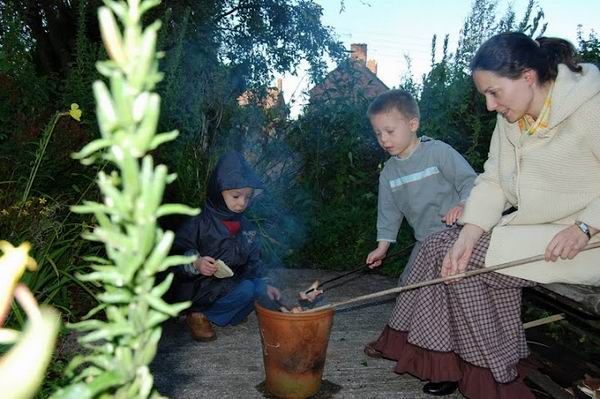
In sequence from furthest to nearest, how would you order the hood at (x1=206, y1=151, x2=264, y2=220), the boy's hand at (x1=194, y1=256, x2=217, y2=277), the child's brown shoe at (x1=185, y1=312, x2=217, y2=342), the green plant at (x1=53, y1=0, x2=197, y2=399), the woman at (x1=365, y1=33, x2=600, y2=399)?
the hood at (x1=206, y1=151, x2=264, y2=220) < the child's brown shoe at (x1=185, y1=312, x2=217, y2=342) < the boy's hand at (x1=194, y1=256, x2=217, y2=277) < the woman at (x1=365, y1=33, x2=600, y2=399) < the green plant at (x1=53, y1=0, x2=197, y2=399)

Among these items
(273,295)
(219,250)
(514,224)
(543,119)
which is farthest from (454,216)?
(219,250)

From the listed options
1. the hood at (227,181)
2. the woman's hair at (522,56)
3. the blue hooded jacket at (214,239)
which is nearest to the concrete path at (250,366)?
the blue hooded jacket at (214,239)

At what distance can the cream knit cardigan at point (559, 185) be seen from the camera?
222 cm

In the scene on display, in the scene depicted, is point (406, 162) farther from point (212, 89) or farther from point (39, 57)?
point (39, 57)

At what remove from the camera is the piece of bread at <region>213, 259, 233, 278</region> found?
3320 mm

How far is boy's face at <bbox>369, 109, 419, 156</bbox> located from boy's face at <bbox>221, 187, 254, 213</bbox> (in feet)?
3.10

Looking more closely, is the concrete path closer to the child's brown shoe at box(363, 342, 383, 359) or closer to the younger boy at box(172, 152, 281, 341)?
the child's brown shoe at box(363, 342, 383, 359)

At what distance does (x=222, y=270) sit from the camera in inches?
133

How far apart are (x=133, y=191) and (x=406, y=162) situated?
3.11 m

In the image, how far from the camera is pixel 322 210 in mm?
5707

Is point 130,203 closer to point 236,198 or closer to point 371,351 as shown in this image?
point 371,351

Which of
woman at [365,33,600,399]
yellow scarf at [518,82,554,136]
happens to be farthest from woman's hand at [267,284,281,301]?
yellow scarf at [518,82,554,136]

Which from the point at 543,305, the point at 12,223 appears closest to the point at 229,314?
the point at 12,223

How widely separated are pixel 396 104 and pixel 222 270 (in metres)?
1.53
